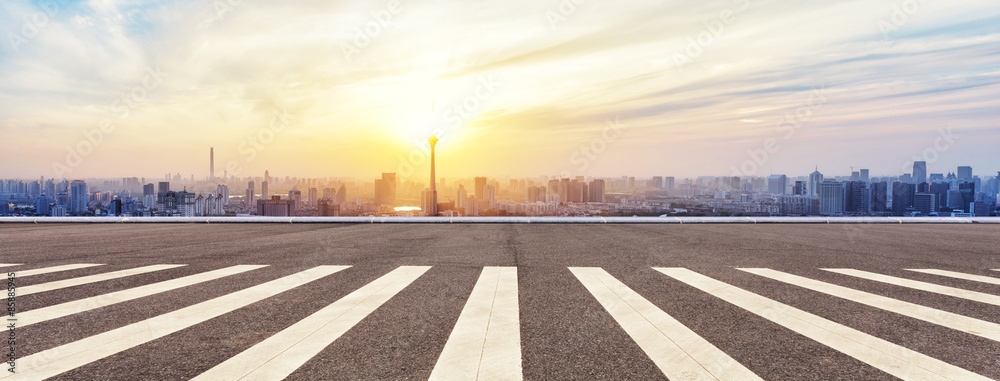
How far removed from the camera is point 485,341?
3.94m

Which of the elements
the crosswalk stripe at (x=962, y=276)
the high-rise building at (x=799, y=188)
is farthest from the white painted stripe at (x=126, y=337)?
the high-rise building at (x=799, y=188)

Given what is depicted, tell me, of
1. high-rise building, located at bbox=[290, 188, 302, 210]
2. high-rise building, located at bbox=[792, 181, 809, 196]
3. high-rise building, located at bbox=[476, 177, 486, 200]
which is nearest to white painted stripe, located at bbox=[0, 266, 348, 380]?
high-rise building, located at bbox=[290, 188, 302, 210]

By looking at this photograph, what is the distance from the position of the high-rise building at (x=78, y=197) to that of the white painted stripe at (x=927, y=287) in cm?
2670

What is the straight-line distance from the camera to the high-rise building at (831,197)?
76.6 feet

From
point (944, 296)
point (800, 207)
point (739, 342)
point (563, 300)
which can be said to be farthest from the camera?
point (800, 207)

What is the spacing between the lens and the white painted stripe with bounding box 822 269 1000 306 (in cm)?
571

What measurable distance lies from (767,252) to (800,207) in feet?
47.8

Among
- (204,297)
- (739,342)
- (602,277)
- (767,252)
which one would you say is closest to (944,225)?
(767,252)

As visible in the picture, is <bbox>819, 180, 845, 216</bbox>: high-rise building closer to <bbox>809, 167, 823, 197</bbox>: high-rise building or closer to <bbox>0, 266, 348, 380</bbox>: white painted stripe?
<bbox>809, 167, 823, 197</bbox>: high-rise building

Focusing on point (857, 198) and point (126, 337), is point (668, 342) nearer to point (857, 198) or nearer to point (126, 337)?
point (126, 337)

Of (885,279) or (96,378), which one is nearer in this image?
(96,378)

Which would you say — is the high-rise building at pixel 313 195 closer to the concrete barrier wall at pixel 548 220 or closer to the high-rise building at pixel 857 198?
the concrete barrier wall at pixel 548 220

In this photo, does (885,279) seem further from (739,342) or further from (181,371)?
(181,371)

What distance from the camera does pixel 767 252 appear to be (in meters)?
9.88
